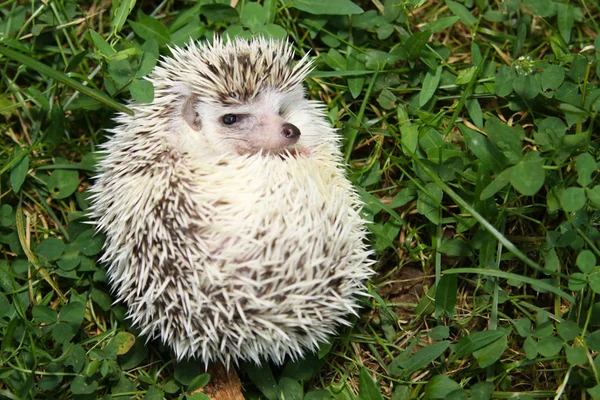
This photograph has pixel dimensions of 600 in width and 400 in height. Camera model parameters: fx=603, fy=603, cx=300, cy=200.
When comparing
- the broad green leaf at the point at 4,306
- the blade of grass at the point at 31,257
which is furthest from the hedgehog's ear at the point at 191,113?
the broad green leaf at the point at 4,306

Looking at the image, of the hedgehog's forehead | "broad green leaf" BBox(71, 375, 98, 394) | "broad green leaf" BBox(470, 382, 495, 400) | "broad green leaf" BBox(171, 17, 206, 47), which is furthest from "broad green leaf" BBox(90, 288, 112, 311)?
"broad green leaf" BBox(470, 382, 495, 400)

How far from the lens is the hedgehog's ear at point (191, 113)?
2.82 metres

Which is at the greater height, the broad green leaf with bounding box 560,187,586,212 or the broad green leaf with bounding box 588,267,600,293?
the broad green leaf with bounding box 560,187,586,212

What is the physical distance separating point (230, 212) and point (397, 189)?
1.26 m

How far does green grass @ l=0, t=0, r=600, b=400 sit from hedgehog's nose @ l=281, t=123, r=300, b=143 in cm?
58

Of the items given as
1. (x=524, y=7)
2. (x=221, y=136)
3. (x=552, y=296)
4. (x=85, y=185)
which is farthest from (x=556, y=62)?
(x=85, y=185)

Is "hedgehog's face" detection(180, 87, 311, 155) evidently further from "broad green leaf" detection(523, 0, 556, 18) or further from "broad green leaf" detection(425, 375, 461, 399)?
"broad green leaf" detection(523, 0, 556, 18)

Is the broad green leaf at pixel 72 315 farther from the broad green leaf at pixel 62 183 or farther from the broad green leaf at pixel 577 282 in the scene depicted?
the broad green leaf at pixel 577 282

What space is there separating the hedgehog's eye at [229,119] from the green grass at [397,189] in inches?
15.0

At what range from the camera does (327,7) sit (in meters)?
3.37

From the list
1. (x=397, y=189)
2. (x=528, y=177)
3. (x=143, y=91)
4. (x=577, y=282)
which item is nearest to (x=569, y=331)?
(x=577, y=282)

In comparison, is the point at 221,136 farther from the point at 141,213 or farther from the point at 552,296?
the point at 552,296

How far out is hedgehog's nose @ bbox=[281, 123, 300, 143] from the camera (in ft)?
9.19

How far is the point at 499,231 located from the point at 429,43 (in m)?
1.14
